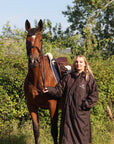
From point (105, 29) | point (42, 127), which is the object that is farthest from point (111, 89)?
point (105, 29)

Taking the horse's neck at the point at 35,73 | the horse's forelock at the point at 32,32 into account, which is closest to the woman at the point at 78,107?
the horse's neck at the point at 35,73

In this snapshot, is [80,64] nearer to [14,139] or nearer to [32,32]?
[32,32]

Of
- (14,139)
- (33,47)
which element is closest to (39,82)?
(33,47)

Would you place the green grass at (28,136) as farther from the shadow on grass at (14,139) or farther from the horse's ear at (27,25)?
the horse's ear at (27,25)

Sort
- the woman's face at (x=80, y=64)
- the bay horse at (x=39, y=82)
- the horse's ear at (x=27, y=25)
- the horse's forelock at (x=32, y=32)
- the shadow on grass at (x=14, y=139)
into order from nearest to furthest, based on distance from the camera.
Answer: the woman's face at (x=80, y=64)
the horse's forelock at (x=32, y=32)
the bay horse at (x=39, y=82)
the horse's ear at (x=27, y=25)
the shadow on grass at (x=14, y=139)

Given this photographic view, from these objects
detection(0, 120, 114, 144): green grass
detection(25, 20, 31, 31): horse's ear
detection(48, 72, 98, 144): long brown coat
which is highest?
detection(25, 20, 31, 31): horse's ear

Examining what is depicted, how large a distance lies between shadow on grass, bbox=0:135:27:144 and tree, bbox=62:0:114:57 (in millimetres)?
9250

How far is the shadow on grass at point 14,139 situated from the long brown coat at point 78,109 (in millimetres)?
2299

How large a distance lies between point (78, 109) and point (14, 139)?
2.86m

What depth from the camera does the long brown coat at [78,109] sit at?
133 inches

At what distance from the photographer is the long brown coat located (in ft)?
11.1

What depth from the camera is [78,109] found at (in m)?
3.38

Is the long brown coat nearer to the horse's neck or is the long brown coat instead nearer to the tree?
the horse's neck

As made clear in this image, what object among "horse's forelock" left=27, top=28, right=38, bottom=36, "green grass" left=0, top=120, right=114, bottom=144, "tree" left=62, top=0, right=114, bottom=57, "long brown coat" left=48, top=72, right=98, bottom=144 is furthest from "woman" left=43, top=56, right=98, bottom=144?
"tree" left=62, top=0, right=114, bottom=57
